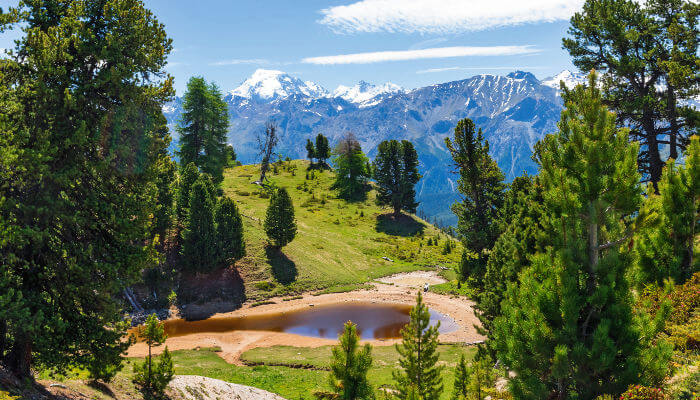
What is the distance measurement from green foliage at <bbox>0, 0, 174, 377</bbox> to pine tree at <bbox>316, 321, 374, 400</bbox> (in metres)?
7.79

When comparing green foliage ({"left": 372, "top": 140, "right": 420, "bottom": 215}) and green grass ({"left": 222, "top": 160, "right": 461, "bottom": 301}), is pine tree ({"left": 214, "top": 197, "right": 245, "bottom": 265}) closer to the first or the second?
green grass ({"left": 222, "top": 160, "right": 461, "bottom": 301})

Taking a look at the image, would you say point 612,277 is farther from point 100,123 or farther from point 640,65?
point 640,65

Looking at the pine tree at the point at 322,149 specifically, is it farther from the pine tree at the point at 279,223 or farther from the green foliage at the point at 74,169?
the green foliage at the point at 74,169

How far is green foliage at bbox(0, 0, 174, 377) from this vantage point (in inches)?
389

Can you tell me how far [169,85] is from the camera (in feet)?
43.1

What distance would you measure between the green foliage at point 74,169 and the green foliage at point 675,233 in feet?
56.2

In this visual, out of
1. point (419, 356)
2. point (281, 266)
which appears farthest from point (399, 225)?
point (419, 356)

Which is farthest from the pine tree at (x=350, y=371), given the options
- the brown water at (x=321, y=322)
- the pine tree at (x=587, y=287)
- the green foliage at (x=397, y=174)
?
the green foliage at (x=397, y=174)

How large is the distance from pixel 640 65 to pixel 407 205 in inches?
2248

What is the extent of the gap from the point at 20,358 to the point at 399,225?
67.5 meters

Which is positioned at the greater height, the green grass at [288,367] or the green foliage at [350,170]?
the green foliage at [350,170]

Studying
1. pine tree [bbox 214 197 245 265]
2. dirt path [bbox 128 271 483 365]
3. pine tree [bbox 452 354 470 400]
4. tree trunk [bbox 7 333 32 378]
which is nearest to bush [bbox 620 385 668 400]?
pine tree [bbox 452 354 470 400]

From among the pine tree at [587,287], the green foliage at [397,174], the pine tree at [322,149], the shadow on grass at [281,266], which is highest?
the pine tree at [322,149]

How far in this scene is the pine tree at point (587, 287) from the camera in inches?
296
